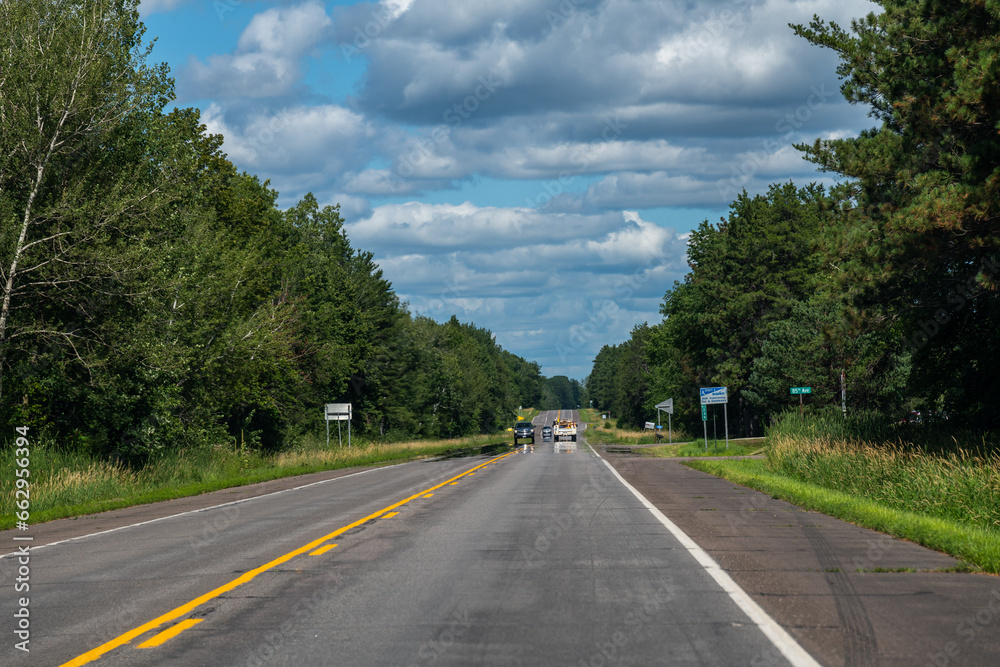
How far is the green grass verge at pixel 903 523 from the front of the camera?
1019cm

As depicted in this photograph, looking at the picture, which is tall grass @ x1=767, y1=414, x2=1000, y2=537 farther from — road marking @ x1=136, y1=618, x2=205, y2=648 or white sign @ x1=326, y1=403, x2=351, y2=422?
white sign @ x1=326, y1=403, x2=351, y2=422

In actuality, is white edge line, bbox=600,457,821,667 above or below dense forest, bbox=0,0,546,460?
below

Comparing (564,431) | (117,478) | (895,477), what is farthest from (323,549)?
(564,431)

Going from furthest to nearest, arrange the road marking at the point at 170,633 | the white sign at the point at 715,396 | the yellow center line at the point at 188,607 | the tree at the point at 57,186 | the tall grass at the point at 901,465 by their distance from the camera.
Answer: the white sign at the point at 715,396
the tree at the point at 57,186
the tall grass at the point at 901,465
the road marking at the point at 170,633
the yellow center line at the point at 188,607

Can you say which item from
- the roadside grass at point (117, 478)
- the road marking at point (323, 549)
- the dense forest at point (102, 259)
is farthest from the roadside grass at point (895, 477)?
the dense forest at point (102, 259)

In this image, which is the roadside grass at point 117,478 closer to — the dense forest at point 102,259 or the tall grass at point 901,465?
the dense forest at point 102,259

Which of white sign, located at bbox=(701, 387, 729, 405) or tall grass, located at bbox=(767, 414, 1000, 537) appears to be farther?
white sign, located at bbox=(701, 387, 729, 405)

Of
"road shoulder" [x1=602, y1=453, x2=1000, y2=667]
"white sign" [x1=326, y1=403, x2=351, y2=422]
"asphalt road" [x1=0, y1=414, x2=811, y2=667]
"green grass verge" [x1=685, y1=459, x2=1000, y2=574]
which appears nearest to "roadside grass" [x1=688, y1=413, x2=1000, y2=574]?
"green grass verge" [x1=685, y1=459, x2=1000, y2=574]

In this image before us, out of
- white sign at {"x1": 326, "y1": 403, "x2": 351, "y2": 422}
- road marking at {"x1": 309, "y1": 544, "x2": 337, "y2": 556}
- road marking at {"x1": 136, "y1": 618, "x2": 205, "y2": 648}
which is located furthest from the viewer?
white sign at {"x1": 326, "y1": 403, "x2": 351, "y2": 422}

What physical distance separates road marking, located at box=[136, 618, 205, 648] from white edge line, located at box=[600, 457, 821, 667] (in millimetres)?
4514

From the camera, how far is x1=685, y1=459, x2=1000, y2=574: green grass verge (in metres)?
10.2

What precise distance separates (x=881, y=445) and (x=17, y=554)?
1881 cm

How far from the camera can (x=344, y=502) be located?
1934cm

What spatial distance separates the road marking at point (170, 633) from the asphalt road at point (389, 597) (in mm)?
25
